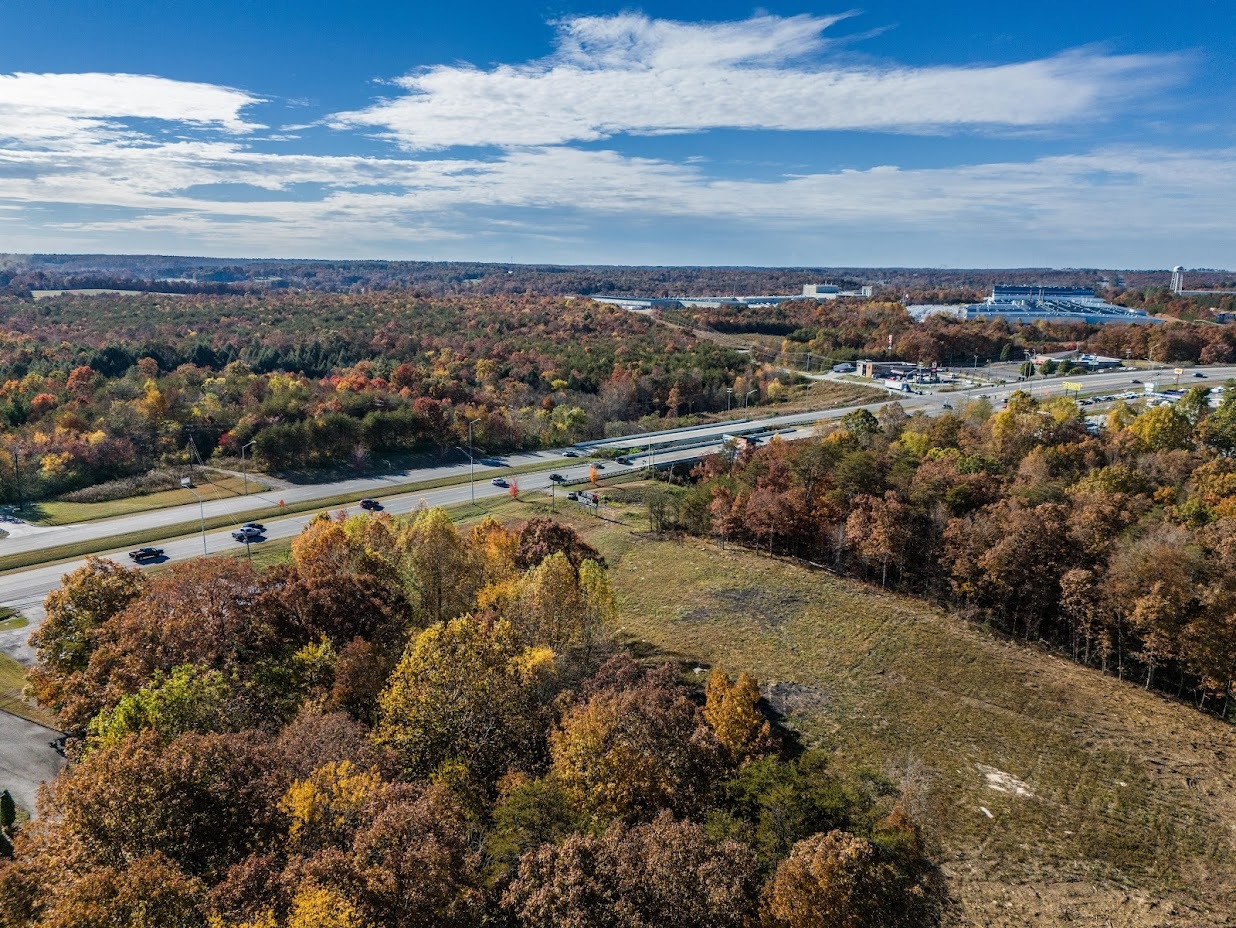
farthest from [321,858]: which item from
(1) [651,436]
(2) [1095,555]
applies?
(1) [651,436]

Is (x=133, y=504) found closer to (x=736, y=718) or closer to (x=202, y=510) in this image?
(x=202, y=510)

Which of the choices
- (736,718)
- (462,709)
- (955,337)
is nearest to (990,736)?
(736,718)

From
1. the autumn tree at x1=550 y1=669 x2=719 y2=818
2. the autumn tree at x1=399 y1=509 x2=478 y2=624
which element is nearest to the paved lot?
the autumn tree at x1=399 y1=509 x2=478 y2=624

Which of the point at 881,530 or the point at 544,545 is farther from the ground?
the point at 544,545

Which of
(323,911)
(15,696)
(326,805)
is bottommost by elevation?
(15,696)

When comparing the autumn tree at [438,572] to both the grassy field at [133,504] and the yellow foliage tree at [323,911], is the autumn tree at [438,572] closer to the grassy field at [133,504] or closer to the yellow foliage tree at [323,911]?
the yellow foliage tree at [323,911]

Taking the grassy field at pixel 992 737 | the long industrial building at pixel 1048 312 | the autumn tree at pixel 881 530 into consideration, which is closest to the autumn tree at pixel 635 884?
the grassy field at pixel 992 737
